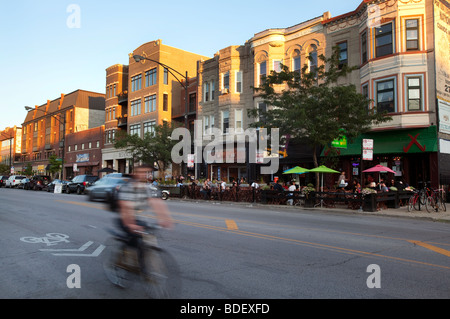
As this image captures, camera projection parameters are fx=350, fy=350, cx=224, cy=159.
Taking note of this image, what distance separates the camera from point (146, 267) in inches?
167

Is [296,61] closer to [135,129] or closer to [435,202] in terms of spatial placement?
[435,202]

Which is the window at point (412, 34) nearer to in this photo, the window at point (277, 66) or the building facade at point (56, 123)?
the window at point (277, 66)

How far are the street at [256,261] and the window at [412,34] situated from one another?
14572mm

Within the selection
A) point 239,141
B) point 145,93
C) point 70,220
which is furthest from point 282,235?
point 145,93

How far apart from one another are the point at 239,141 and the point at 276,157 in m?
4.14

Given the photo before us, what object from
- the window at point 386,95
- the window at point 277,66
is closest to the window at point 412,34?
the window at point 386,95

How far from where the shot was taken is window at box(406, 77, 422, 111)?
68.5ft

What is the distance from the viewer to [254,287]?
4.81 m

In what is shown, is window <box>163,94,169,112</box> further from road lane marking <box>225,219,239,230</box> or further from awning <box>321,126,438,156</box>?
road lane marking <box>225,219,239,230</box>

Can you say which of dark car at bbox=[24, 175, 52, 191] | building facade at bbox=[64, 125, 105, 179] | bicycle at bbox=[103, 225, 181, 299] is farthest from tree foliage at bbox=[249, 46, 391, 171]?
building facade at bbox=[64, 125, 105, 179]

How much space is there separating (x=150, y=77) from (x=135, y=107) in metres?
4.71

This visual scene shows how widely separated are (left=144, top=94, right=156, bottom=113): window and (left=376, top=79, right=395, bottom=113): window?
84.2ft

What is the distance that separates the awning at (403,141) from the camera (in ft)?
66.5

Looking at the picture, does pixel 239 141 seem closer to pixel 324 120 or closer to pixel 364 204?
pixel 324 120
